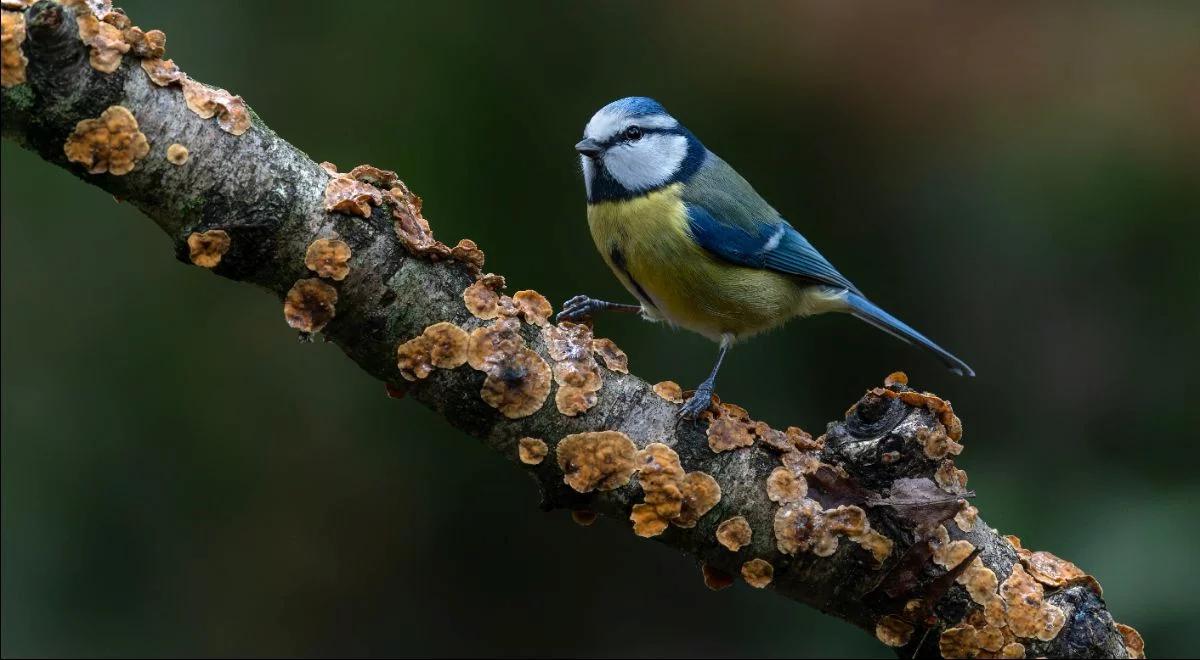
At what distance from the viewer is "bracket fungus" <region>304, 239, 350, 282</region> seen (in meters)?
1.08

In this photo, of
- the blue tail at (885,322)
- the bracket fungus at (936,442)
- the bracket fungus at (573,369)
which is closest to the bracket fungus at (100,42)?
the bracket fungus at (573,369)

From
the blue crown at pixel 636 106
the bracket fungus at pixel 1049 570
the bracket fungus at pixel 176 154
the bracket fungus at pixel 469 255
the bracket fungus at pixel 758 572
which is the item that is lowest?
the bracket fungus at pixel 758 572

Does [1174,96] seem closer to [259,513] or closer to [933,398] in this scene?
[933,398]

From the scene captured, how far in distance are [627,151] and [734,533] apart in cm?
78

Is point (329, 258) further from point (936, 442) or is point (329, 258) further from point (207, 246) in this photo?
point (936, 442)

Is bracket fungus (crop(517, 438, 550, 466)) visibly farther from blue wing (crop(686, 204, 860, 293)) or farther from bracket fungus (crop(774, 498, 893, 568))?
blue wing (crop(686, 204, 860, 293))

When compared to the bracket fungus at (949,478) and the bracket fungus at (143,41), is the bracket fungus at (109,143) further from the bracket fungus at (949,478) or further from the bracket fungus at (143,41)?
the bracket fungus at (949,478)

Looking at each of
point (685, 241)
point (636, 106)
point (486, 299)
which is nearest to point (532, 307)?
point (486, 299)

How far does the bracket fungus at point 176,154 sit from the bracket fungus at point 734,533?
68 cm

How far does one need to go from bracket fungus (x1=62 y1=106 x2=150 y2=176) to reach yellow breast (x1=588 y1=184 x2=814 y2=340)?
835 millimetres

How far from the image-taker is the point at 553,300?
204 centimetres

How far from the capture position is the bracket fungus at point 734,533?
119 centimetres

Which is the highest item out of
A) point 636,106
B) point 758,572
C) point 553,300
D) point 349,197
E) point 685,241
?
point 636,106

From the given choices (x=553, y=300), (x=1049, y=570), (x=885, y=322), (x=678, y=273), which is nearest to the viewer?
(x=1049, y=570)
